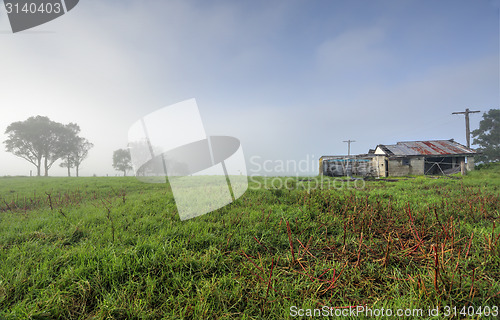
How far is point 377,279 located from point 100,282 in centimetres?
346

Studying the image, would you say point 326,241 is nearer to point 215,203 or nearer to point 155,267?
point 155,267

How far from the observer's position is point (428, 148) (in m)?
24.5

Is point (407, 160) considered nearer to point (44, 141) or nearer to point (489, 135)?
point (489, 135)

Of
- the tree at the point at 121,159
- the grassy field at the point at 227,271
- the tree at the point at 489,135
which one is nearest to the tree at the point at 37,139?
the tree at the point at 121,159

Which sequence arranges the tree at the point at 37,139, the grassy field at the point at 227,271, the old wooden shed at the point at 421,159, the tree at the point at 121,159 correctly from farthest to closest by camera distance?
1. the tree at the point at 121,159
2. the tree at the point at 37,139
3. the old wooden shed at the point at 421,159
4. the grassy field at the point at 227,271

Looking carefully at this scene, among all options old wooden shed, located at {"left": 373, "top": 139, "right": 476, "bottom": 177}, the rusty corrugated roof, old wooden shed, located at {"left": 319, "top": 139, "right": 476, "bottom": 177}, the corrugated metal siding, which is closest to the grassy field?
old wooden shed, located at {"left": 319, "top": 139, "right": 476, "bottom": 177}

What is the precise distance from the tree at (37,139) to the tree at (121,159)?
12.2 metres

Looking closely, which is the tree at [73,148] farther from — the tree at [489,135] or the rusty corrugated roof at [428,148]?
the tree at [489,135]

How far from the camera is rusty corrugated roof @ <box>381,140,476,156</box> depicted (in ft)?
76.0

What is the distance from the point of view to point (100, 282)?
2.31m

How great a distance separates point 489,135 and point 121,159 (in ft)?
271

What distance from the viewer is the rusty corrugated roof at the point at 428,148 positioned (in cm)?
2317

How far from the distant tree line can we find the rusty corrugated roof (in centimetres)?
5634

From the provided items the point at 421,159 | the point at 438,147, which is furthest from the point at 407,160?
the point at 438,147
